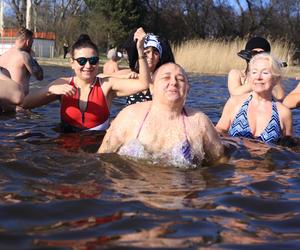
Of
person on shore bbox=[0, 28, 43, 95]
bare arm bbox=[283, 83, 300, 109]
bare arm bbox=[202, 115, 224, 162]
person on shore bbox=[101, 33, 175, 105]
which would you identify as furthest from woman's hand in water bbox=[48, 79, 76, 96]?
person on shore bbox=[0, 28, 43, 95]

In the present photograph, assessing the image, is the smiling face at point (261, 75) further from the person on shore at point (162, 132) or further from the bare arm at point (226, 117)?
the person on shore at point (162, 132)

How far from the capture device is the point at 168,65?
456cm

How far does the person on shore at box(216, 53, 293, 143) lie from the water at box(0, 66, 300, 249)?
0.75 ft

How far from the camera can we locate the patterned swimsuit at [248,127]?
5.79 metres

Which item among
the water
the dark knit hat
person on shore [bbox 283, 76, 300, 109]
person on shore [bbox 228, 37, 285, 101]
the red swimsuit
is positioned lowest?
the water

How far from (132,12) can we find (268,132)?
131ft

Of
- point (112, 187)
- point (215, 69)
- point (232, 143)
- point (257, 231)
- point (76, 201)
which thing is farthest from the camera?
point (215, 69)

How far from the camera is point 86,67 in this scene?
6.11m

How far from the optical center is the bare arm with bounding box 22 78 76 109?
5.77 meters

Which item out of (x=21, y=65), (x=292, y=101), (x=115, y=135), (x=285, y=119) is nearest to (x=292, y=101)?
(x=292, y=101)

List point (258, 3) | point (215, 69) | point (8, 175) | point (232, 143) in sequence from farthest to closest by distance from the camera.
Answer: point (258, 3), point (215, 69), point (232, 143), point (8, 175)

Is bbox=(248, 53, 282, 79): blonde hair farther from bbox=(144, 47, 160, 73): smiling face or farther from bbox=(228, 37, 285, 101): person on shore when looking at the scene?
bbox=(144, 47, 160, 73): smiling face

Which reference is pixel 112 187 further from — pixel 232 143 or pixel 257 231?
pixel 232 143

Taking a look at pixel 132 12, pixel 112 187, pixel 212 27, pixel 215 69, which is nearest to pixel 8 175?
pixel 112 187
